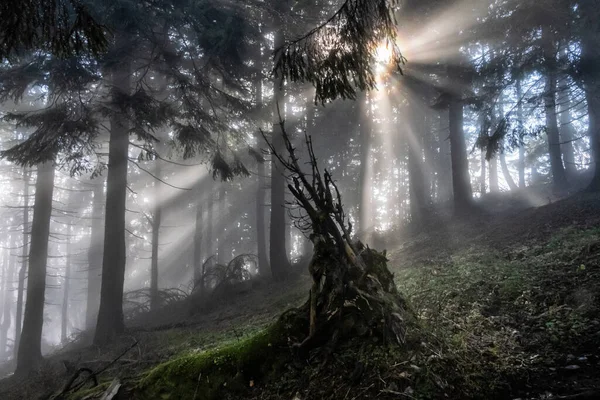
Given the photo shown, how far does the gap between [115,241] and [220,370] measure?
985 centimetres

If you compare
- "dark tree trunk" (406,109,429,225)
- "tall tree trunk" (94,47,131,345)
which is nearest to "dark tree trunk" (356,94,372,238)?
"dark tree trunk" (406,109,429,225)

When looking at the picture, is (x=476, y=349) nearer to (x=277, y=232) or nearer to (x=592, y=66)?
(x=592, y=66)

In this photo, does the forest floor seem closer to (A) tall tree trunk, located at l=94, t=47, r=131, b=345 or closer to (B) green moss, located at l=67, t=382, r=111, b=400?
(B) green moss, located at l=67, t=382, r=111, b=400

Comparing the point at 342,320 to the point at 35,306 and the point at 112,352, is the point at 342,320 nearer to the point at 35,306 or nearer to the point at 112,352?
the point at 112,352

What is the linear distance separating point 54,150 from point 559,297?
11.7 meters

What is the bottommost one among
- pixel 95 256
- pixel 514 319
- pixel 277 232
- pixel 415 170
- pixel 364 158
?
pixel 514 319

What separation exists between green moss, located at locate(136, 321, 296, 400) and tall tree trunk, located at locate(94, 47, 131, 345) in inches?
335

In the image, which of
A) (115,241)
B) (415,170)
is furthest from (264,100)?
(415,170)

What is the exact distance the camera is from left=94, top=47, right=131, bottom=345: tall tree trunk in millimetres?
11500

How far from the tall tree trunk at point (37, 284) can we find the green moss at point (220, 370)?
11438 mm

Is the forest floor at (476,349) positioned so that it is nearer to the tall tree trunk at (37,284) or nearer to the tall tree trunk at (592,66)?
the tall tree trunk at (37,284)

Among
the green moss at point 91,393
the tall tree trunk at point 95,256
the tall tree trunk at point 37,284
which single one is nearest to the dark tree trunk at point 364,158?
the tall tree trunk at point 37,284

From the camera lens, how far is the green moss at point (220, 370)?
3881mm

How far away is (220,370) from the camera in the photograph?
4.00 m
